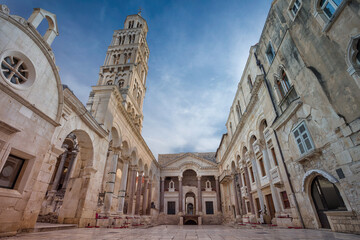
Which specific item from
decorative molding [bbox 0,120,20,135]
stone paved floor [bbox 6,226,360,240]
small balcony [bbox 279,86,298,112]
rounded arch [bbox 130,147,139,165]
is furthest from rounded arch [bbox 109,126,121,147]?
small balcony [bbox 279,86,298,112]

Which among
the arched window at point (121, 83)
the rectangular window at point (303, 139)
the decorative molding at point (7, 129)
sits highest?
the arched window at point (121, 83)

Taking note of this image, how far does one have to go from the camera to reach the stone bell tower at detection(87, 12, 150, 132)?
2173cm

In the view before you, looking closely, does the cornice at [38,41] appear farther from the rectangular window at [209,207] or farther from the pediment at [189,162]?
the rectangular window at [209,207]

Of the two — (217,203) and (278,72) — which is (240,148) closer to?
(278,72)

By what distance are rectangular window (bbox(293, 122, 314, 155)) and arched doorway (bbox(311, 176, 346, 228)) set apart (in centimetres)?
131

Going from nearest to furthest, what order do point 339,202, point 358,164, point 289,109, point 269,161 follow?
point 358,164, point 339,202, point 289,109, point 269,161

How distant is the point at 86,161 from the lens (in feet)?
36.8

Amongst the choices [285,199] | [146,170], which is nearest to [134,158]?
[146,170]

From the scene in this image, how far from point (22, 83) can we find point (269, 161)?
14832 mm

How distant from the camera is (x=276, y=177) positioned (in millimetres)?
11258

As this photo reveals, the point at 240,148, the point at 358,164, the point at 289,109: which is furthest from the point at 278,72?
the point at 240,148

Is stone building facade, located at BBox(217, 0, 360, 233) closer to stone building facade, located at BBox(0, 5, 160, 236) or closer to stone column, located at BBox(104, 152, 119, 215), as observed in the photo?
stone building facade, located at BBox(0, 5, 160, 236)

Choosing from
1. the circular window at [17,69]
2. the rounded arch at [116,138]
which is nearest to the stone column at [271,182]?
the rounded arch at [116,138]

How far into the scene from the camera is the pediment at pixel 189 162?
3089 centimetres
